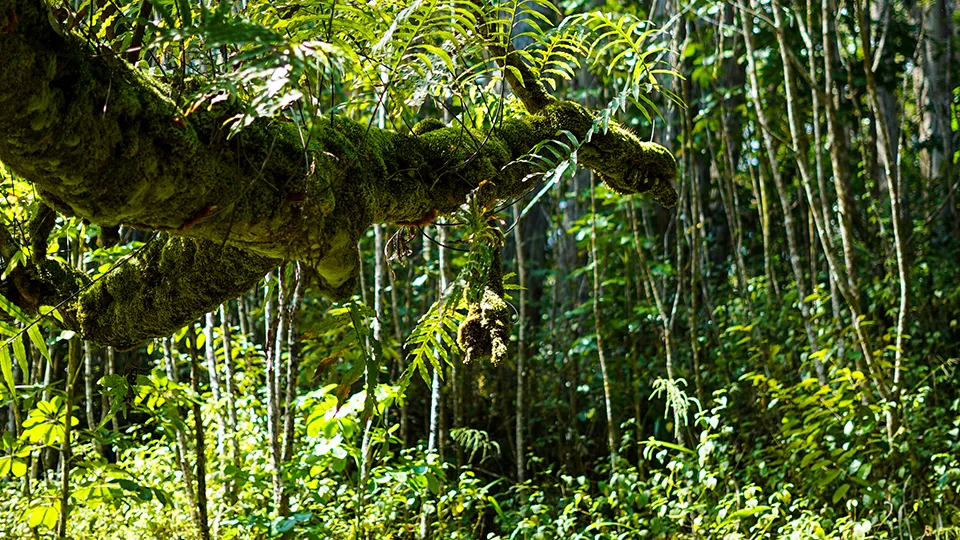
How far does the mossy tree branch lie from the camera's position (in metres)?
0.98

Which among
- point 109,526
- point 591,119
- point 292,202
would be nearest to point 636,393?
point 109,526

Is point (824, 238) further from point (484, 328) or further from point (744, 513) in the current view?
point (484, 328)

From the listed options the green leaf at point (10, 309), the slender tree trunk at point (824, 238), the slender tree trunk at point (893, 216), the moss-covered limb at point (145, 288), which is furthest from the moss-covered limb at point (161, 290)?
the slender tree trunk at point (893, 216)

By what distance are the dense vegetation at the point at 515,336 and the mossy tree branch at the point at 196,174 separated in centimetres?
4

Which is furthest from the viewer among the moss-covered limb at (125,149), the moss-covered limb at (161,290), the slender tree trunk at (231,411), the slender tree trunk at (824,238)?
the slender tree trunk at (824,238)

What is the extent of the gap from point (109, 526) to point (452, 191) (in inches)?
105

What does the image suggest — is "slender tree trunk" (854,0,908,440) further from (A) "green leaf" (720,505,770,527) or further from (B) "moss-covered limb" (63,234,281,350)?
(B) "moss-covered limb" (63,234,281,350)

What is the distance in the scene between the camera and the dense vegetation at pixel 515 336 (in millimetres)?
1644

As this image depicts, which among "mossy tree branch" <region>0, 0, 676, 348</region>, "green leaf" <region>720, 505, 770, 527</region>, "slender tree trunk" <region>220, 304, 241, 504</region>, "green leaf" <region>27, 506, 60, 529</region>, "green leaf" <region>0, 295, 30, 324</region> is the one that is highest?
"mossy tree branch" <region>0, 0, 676, 348</region>

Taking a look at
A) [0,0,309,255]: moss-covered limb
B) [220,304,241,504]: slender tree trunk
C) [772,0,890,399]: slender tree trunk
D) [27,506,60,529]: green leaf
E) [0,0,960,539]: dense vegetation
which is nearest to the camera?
[0,0,309,255]: moss-covered limb

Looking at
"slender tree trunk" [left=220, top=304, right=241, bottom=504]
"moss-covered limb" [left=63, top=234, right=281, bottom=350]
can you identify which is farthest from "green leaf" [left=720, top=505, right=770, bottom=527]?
"moss-covered limb" [left=63, top=234, right=281, bottom=350]

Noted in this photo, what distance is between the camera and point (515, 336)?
5.71 m

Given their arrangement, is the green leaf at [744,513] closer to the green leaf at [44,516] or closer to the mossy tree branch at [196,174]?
the mossy tree branch at [196,174]

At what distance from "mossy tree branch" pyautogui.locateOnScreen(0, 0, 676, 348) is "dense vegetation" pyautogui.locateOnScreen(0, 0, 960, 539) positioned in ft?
0.12
